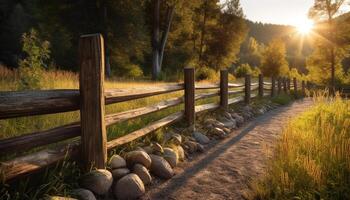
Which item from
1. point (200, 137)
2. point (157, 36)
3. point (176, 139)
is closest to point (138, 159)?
point (176, 139)

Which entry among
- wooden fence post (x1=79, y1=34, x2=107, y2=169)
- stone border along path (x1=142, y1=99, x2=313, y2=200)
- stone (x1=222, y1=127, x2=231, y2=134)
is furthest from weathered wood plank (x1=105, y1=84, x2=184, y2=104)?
stone (x1=222, y1=127, x2=231, y2=134)

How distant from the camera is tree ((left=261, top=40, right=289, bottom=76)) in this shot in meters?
37.5

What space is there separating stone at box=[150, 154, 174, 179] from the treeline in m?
6.37

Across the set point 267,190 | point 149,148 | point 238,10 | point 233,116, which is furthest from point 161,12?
point 267,190

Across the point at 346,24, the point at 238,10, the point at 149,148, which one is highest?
the point at 238,10

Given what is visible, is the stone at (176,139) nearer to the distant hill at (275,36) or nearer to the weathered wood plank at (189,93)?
the weathered wood plank at (189,93)

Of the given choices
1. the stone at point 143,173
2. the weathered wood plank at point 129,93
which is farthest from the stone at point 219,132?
the stone at point 143,173

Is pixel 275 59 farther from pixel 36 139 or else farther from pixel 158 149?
pixel 36 139

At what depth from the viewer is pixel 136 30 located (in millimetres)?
17641

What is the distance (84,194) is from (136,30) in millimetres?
15895

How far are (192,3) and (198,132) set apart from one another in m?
15.6

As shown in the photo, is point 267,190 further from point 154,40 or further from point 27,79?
point 154,40

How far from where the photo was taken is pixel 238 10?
3098cm

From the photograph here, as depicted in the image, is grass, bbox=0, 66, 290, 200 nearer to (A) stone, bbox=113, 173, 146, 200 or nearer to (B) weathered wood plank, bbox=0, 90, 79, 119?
(A) stone, bbox=113, 173, 146, 200
